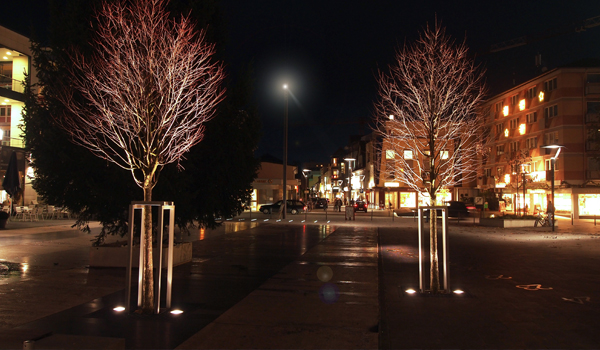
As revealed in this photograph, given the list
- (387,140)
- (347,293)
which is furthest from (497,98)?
(347,293)

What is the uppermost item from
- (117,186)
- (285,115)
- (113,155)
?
(285,115)

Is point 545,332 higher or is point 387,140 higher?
point 387,140

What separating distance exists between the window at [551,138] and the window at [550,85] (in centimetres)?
458

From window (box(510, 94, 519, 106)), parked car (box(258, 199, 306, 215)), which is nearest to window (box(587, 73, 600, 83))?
window (box(510, 94, 519, 106))

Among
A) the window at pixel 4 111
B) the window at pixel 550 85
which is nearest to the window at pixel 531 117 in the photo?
the window at pixel 550 85

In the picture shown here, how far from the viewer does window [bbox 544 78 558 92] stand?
4531 cm

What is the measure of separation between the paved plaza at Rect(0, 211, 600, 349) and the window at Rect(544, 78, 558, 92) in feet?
122

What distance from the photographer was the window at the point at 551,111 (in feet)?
148

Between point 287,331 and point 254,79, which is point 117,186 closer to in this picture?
point 254,79

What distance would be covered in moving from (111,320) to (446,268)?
5782mm

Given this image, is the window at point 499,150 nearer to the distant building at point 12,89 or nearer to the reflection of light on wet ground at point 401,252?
the reflection of light on wet ground at point 401,252

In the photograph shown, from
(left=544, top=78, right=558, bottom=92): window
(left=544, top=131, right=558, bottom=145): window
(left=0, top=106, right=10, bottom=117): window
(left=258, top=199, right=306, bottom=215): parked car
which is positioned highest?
(left=544, top=78, right=558, bottom=92): window

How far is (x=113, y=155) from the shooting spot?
32.6 ft

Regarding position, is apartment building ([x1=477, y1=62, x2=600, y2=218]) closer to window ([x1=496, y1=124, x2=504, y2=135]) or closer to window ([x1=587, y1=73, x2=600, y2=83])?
window ([x1=587, y1=73, x2=600, y2=83])
